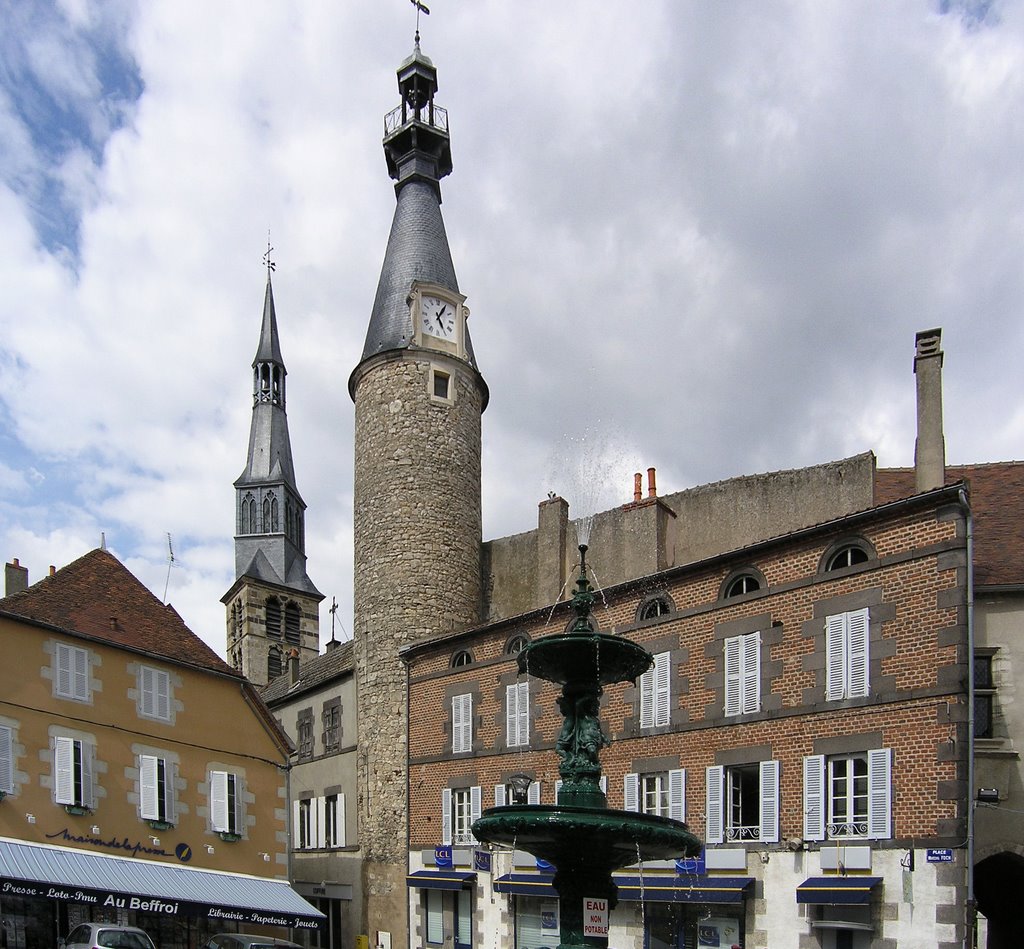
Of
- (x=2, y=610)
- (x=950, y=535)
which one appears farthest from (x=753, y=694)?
(x=2, y=610)

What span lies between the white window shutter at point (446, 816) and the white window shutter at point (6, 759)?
870 centimetres

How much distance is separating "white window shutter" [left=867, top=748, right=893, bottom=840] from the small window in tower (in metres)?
14.3

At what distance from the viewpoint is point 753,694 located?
17.7 meters

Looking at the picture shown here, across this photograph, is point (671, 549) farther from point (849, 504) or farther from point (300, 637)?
point (300, 637)

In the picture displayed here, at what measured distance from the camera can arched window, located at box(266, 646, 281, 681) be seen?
2085 inches

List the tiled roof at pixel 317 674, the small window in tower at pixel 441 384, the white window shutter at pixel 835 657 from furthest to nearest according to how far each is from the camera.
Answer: the tiled roof at pixel 317 674 < the small window in tower at pixel 441 384 < the white window shutter at pixel 835 657

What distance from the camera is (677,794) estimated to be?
18.5m

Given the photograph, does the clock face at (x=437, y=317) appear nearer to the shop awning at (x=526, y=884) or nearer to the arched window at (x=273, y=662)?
the shop awning at (x=526, y=884)

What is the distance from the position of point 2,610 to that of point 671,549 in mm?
12506

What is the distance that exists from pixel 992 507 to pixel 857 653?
4.35m

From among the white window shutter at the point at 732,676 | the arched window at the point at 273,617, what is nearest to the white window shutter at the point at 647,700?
the white window shutter at the point at 732,676

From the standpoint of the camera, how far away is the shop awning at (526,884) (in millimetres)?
20062

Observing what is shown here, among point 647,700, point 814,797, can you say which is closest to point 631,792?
point 647,700

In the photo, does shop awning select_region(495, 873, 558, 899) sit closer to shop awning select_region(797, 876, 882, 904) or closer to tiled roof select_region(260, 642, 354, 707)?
shop awning select_region(797, 876, 882, 904)
